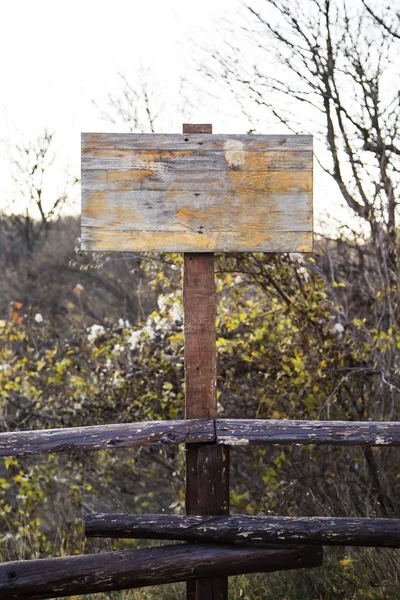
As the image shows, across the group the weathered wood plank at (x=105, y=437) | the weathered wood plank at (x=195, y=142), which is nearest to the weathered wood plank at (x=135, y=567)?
the weathered wood plank at (x=105, y=437)

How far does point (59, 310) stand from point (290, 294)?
38.0ft

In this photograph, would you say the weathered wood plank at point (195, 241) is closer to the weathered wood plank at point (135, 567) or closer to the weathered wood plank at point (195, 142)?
the weathered wood plank at point (195, 142)

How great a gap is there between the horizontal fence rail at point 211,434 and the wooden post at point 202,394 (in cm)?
8

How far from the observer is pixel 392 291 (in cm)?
579

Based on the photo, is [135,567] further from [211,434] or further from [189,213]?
[189,213]

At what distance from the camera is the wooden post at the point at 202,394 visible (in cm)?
321

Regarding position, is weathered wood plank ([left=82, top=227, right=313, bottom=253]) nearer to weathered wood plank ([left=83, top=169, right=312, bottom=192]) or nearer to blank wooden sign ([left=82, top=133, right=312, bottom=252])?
blank wooden sign ([left=82, top=133, right=312, bottom=252])

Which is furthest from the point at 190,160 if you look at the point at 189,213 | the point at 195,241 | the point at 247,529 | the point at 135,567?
the point at 135,567

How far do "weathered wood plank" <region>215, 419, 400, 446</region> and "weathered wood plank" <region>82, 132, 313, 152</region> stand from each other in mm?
1232

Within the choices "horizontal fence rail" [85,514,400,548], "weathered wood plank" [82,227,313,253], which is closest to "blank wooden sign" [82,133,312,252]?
"weathered wood plank" [82,227,313,253]

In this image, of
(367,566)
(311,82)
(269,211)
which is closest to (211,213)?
(269,211)

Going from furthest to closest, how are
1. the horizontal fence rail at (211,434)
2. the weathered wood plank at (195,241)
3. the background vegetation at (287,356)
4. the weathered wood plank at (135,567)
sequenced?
the background vegetation at (287,356)
the weathered wood plank at (195,241)
the horizontal fence rail at (211,434)
the weathered wood plank at (135,567)

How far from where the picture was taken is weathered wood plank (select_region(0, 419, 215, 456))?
310cm

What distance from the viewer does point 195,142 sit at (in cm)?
332
